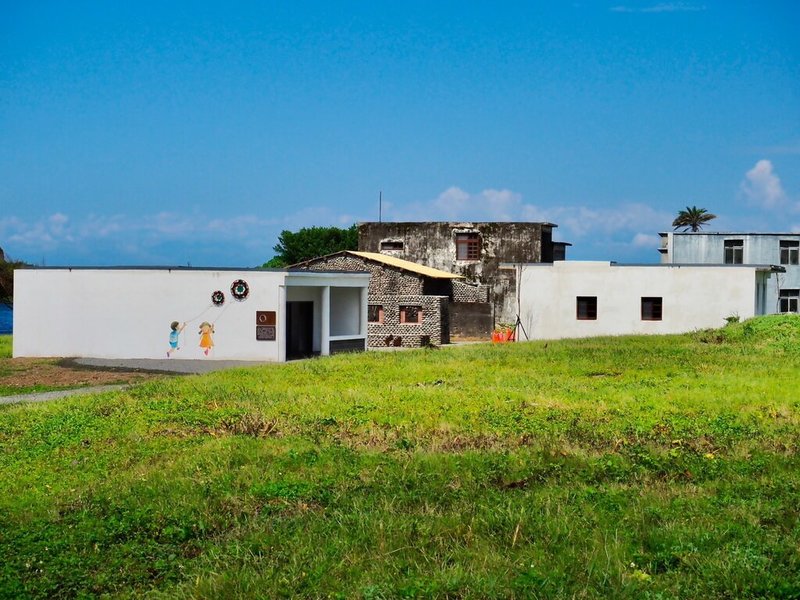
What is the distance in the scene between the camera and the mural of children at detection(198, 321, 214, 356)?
35219 millimetres

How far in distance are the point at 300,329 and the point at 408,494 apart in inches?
1133

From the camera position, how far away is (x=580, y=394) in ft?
62.0

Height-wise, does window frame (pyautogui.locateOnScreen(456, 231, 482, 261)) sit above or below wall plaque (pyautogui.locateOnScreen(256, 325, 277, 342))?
above

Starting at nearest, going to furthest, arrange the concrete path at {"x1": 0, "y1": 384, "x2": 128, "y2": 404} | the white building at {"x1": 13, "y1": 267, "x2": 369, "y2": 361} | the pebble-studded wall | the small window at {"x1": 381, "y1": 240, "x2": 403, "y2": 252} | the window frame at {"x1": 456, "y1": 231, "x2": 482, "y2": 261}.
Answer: the concrete path at {"x1": 0, "y1": 384, "x2": 128, "y2": 404} < the white building at {"x1": 13, "y1": 267, "x2": 369, "y2": 361} < the pebble-studded wall < the window frame at {"x1": 456, "y1": 231, "x2": 482, "y2": 261} < the small window at {"x1": 381, "y1": 240, "x2": 403, "y2": 252}

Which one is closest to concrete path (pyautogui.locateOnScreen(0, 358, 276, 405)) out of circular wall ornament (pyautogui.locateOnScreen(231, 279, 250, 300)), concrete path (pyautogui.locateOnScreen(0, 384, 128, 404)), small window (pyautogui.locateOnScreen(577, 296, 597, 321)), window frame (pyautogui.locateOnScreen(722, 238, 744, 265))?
circular wall ornament (pyautogui.locateOnScreen(231, 279, 250, 300))

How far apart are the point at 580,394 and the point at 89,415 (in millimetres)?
9460

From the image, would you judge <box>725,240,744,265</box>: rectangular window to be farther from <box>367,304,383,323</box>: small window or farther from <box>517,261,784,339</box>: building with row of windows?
<box>367,304,383,323</box>: small window

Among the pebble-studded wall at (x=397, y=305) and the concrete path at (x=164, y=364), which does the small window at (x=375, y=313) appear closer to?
the pebble-studded wall at (x=397, y=305)

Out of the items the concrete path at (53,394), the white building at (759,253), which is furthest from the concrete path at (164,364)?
the white building at (759,253)

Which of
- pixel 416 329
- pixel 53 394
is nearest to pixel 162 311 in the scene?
pixel 53 394

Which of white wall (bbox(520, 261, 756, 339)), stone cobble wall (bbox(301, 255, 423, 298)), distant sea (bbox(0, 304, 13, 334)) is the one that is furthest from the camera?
Result: distant sea (bbox(0, 304, 13, 334))

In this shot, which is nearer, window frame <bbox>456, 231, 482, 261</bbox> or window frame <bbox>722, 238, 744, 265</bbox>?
window frame <bbox>722, 238, 744, 265</bbox>

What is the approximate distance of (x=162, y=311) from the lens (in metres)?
35.6

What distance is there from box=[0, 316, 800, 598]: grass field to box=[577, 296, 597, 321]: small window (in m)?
24.9
